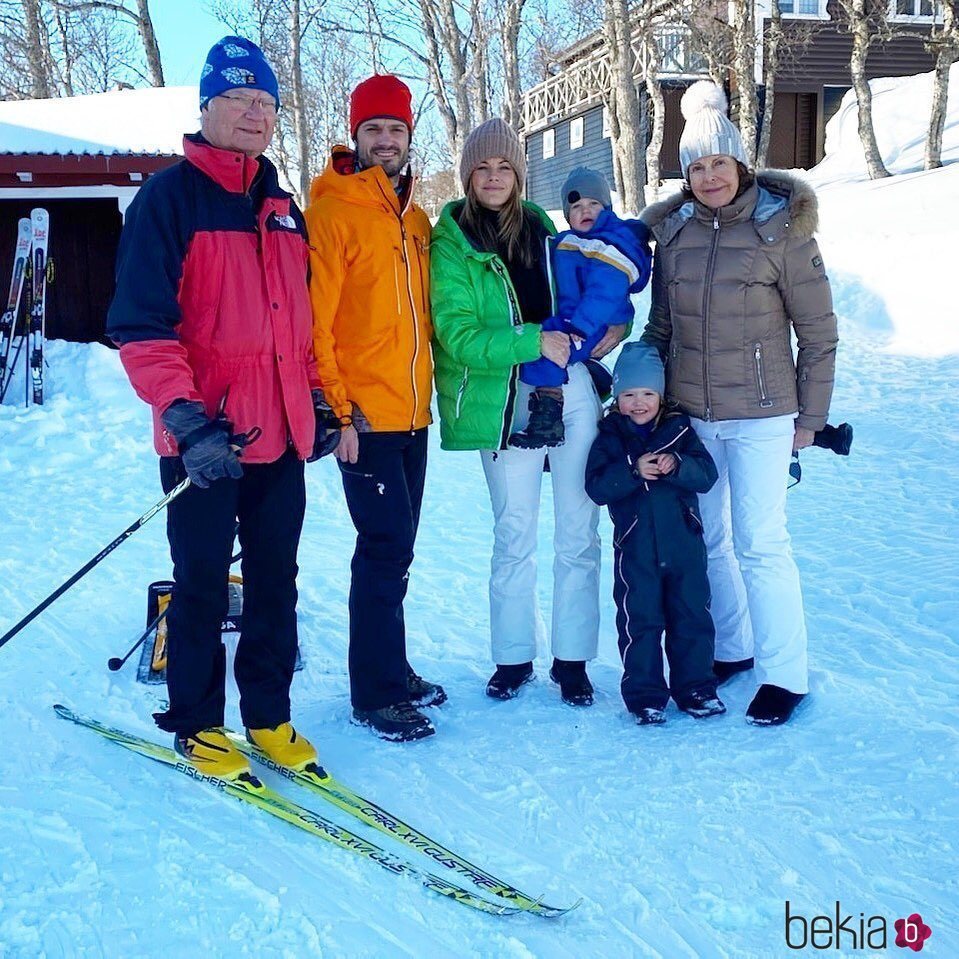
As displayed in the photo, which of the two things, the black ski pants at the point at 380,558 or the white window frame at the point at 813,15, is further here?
the white window frame at the point at 813,15

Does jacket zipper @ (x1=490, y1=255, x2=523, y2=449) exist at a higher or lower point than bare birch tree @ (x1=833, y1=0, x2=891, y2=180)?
lower

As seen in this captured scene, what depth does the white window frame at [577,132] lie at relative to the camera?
77.6 ft

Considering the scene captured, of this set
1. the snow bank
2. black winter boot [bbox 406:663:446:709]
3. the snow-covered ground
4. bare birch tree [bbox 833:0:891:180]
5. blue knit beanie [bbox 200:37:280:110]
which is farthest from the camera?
the snow bank

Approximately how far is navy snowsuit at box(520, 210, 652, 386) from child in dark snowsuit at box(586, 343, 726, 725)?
0.61 ft

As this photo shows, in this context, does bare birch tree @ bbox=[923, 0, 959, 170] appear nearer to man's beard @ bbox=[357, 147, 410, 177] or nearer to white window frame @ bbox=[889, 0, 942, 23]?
white window frame @ bbox=[889, 0, 942, 23]

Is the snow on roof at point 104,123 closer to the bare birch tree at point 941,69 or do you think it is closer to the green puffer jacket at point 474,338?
the green puffer jacket at point 474,338

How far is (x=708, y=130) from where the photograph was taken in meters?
3.07

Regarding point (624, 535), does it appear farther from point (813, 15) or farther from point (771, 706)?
point (813, 15)

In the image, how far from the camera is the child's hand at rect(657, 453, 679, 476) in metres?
3.16

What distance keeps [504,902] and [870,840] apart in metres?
0.98

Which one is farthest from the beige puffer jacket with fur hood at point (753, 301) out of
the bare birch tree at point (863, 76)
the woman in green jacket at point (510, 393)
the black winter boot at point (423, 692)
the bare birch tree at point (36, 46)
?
the bare birch tree at point (36, 46)

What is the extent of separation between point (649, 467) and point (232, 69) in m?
1.74

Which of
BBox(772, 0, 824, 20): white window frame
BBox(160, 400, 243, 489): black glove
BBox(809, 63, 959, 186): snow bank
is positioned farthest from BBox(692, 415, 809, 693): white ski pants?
BBox(772, 0, 824, 20): white window frame

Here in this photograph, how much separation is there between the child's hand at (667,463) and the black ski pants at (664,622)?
22 centimetres
